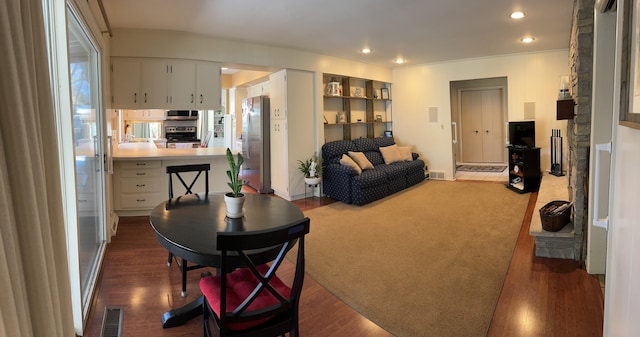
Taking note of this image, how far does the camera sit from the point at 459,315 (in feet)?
7.48

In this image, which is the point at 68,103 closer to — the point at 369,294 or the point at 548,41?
the point at 369,294

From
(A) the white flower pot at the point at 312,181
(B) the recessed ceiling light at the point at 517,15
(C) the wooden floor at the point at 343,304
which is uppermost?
(B) the recessed ceiling light at the point at 517,15

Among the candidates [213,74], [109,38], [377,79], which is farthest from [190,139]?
[377,79]

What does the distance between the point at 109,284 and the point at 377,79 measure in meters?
6.05

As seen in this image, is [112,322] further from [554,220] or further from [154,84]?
[554,220]

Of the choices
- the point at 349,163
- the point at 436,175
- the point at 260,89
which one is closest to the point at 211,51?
the point at 260,89

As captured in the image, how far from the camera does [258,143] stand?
6375 millimetres

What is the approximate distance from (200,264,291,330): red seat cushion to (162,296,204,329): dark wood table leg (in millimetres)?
540

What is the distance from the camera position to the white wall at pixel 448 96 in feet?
20.8

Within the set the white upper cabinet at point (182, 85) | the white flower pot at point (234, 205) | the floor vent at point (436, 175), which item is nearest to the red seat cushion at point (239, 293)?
the white flower pot at point (234, 205)

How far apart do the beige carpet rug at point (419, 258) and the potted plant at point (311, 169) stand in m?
0.63

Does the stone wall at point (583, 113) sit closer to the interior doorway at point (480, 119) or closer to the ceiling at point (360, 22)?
the ceiling at point (360, 22)

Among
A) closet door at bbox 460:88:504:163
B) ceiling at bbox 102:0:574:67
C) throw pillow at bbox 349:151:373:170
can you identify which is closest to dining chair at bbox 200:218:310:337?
ceiling at bbox 102:0:574:67

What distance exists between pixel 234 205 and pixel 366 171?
3998 millimetres
